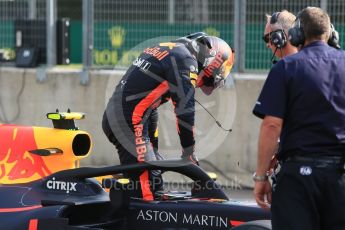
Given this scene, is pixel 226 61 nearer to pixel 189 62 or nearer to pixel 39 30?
pixel 189 62

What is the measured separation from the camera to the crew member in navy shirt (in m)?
4.50

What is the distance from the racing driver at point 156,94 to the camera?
627 centimetres

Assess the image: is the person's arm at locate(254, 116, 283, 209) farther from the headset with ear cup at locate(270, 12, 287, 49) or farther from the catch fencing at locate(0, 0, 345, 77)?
the catch fencing at locate(0, 0, 345, 77)

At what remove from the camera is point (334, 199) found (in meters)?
4.50

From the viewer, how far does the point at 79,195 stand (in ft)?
A: 20.1

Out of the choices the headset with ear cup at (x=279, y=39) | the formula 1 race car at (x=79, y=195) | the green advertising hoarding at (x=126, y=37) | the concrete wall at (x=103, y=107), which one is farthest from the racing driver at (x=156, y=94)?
the green advertising hoarding at (x=126, y=37)

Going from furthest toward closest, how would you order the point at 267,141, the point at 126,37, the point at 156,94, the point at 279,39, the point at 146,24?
the point at 126,37 < the point at 146,24 < the point at 156,94 < the point at 279,39 < the point at 267,141

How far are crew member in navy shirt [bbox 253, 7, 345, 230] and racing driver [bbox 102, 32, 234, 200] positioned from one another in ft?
5.62

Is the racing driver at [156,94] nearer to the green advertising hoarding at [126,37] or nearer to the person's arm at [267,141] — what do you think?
the person's arm at [267,141]

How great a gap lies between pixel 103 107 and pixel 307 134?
6721 millimetres

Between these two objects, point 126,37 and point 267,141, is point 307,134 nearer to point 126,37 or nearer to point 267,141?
point 267,141

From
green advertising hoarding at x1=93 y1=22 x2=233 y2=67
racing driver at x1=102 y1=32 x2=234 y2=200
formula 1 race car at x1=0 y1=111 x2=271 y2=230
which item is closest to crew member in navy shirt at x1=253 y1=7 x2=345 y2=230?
formula 1 race car at x1=0 y1=111 x2=271 y2=230

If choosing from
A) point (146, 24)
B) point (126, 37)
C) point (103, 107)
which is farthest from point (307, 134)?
point (126, 37)

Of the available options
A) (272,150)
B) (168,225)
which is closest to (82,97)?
(168,225)
